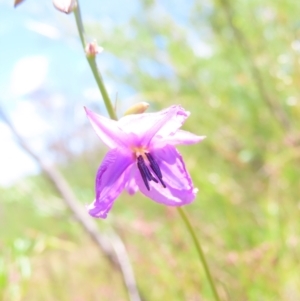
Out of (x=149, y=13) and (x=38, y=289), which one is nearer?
(x=149, y=13)

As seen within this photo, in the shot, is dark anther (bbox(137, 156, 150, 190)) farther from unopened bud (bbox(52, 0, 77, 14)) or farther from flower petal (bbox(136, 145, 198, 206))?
unopened bud (bbox(52, 0, 77, 14))

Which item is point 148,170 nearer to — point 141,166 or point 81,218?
point 141,166

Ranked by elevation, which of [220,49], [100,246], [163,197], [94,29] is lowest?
[100,246]

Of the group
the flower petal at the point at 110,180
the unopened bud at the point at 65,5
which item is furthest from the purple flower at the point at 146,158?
the unopened bud at the point at 65,5

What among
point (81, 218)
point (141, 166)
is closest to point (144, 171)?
point (141, 166)

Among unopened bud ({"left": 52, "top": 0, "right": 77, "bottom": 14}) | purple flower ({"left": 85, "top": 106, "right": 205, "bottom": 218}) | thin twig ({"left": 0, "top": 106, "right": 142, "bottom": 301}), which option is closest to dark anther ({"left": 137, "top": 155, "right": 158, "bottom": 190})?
purple flower ({"left": 85, "top": 106, "right": 205, "bottom": 218})

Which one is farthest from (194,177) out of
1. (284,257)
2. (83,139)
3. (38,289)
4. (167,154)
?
(83,139)

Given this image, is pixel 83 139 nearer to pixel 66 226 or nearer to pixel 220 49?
pixel 66 226

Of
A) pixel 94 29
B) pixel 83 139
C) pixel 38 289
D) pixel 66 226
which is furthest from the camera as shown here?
pixel 83 139

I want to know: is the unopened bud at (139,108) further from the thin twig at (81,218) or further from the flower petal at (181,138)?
the thin twig at (81,218)
